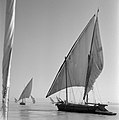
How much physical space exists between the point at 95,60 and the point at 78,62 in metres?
1.61

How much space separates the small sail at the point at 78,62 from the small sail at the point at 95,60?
0.77 meters

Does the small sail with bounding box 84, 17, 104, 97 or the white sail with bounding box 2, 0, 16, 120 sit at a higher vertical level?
the small sail with bounding box 84, 17, 104, 97

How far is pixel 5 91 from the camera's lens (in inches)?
99.0

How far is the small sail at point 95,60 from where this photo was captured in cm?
1845

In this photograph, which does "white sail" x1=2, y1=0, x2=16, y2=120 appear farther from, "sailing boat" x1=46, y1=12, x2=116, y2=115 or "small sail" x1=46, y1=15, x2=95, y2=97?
"small sail" x1=46, y1=15, x2=95, y2=97

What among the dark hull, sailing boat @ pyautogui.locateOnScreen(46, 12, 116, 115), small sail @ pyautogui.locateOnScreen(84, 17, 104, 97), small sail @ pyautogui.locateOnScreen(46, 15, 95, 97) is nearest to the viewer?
small sail @ pyautogui.locateOnScreen(84, 17, 104, 97)

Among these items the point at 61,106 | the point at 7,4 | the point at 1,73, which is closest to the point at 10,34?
the point at 7,4

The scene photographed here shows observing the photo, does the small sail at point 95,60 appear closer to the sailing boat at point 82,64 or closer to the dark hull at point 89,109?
the sailing boat at point 82,64

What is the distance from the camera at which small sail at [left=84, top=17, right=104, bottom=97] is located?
60.5 ft

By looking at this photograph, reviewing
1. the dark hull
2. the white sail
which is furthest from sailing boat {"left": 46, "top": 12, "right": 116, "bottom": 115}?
the white sail

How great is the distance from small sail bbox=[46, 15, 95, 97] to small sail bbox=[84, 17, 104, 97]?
0.77 m

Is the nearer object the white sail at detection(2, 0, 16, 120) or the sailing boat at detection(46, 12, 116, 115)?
the white sail at detection(2, 0, 16, 120)

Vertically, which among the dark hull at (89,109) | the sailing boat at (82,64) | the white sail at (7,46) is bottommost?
Answer: the dark hull at (89,109)

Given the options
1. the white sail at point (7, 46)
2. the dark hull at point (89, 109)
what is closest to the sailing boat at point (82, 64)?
the dark hull at point (89, 109)
